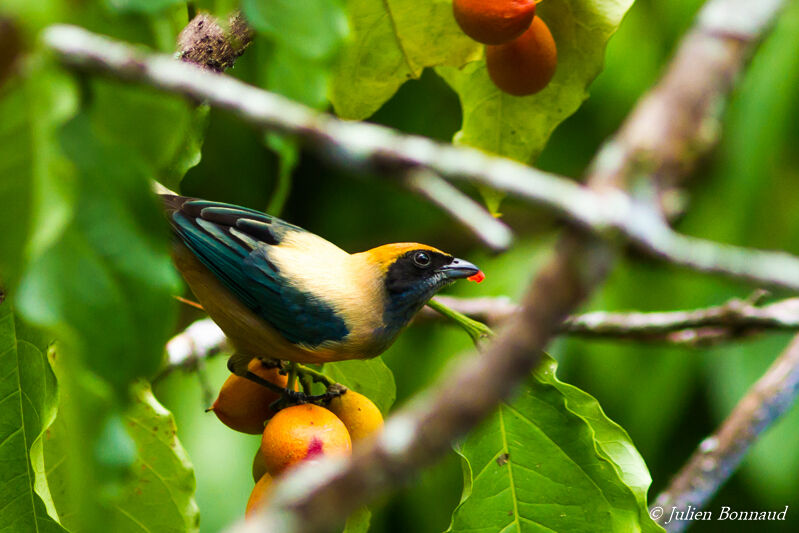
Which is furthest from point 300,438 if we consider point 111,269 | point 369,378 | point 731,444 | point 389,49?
point 731,444

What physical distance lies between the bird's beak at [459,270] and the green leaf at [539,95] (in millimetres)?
252

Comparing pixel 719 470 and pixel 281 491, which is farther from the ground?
pixel 281 491

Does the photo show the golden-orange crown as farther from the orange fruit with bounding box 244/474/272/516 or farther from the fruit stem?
the orange fruit with bounding box 244/474/272/516

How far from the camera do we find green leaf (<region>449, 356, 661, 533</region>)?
1428 millimetres

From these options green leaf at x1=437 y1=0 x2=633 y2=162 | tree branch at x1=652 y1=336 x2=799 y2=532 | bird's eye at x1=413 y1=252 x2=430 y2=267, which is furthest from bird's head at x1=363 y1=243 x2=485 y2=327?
tree branch at x1=652 y1=336 x2=799 y2=532

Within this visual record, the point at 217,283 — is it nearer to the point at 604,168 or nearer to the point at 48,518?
the point at 48,518

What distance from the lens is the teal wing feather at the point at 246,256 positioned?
1.68 metres

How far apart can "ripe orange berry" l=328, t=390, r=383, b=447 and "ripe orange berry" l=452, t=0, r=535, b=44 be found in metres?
0.63

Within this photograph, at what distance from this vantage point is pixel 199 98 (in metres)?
0.74

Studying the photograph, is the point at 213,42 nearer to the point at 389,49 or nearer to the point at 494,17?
the point at 389,49

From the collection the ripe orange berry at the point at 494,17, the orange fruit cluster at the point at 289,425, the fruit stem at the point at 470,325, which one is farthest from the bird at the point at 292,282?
the ripe orange berry at the point at 494,17

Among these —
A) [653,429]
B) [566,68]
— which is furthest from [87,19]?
[653,429]

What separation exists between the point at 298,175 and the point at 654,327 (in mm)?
3154

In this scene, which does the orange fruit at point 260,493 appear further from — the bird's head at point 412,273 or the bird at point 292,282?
the bird's head at point 412,273
